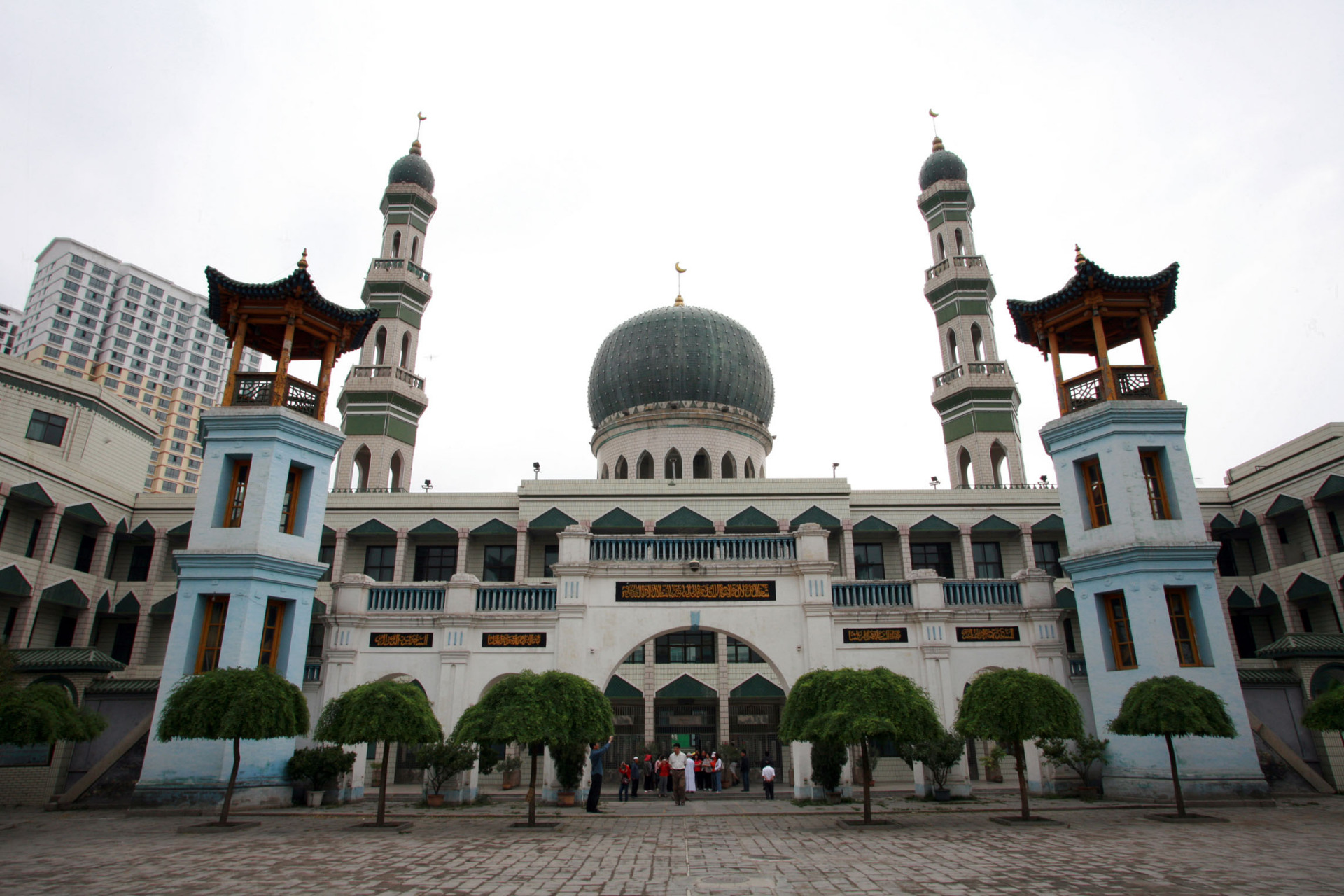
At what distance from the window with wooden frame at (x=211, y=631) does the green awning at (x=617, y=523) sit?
15.0 metres

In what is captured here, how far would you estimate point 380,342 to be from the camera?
41.0 meters

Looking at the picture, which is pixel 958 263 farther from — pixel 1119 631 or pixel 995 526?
pixel 1119 631

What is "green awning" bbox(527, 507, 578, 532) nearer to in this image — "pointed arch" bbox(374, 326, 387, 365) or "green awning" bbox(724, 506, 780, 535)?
"green awning" bbox(724, 506, 780, 535)

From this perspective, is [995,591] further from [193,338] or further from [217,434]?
[193,338]

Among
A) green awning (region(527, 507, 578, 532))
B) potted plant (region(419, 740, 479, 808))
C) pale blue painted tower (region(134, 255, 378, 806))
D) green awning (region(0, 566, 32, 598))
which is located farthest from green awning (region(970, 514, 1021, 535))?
green awning (region(0, 566, 32, 598))

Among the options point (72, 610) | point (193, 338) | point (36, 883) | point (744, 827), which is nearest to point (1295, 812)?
point (744, 827)

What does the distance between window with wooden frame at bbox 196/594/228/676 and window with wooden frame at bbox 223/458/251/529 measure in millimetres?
1890

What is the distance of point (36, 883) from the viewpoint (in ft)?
34.2

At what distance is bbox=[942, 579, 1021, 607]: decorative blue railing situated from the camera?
2245cm

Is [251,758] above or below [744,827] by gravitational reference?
above

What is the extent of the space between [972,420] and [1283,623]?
14.5 m

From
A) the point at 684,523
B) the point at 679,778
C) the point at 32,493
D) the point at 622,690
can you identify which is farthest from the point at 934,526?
the point at 32,493

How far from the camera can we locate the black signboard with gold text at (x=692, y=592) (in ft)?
72.1

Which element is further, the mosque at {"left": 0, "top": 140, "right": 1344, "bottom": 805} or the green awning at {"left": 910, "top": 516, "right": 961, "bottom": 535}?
the green awning at {"left": 910, "top": 516, "right": 961, "bottom": 535}
